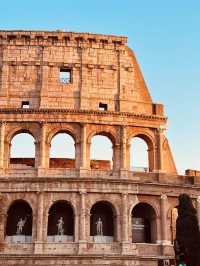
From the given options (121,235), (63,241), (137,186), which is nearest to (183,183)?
(137,186)

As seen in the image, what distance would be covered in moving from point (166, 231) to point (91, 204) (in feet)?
15.0

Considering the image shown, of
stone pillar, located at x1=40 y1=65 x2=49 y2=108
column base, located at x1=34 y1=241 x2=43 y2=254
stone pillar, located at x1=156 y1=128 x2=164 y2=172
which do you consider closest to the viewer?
column base, located at x1=34 y1=241 x2=43 y2=254

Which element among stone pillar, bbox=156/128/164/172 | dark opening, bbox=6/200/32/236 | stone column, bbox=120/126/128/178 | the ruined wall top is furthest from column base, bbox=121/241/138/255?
the ruined wall top

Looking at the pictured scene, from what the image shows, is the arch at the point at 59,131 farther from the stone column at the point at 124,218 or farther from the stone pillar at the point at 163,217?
the stone pillar at the point at 163,217

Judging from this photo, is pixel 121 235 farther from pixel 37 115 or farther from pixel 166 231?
pixel 37 115

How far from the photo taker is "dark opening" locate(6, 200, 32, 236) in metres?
30.8

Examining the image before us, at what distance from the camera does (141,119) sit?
1289 inches

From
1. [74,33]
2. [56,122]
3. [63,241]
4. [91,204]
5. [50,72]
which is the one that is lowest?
[63,241]

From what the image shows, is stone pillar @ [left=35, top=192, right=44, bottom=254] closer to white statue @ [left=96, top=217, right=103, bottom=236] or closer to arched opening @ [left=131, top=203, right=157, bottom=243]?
white statue @ [left=96, top=217, right=103, bottom=236]

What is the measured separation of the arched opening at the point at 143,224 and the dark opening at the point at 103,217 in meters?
1.36

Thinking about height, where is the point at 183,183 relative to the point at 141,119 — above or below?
below

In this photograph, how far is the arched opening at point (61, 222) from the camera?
3013cm

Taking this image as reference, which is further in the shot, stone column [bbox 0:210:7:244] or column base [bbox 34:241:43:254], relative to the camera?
stone column [bbox 0:210:7:244]

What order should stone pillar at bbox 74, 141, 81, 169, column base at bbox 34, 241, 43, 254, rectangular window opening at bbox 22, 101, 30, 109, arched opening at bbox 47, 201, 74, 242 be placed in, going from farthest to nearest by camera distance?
1. rectangular window opening at bbox 22, 101, 30, 109
2. stone pillar at bbox 74, 141, 81, 169
3. arched opening at bbox 47, 201, 74, 242
4. column base at bbox 34, 241, 43, 254
